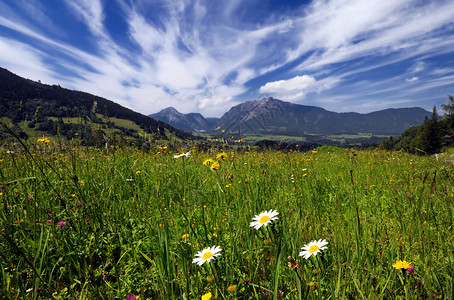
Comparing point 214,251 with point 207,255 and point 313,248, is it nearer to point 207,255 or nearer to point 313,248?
point 207,255

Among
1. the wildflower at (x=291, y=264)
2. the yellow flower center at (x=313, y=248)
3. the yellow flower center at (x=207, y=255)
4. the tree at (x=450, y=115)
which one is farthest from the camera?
the tree at (x=450, y=115)

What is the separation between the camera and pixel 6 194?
2623 millimetres

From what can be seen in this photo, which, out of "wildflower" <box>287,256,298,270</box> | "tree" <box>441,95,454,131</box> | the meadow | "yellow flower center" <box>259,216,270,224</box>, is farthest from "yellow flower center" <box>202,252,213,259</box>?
"tree" <box>441,95,454,131</box>

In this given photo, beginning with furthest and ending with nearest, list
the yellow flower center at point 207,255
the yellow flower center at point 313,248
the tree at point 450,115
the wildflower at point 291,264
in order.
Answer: the tree at point 450,115
the yellow flower center at point 207,255
the yellow flower center at point 313,248
the wildflower at point 291,264

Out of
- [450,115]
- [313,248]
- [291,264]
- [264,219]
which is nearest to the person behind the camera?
[291,264]

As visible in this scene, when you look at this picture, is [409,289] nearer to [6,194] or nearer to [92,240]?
[92,240]

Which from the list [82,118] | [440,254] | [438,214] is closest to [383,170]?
[438,214]

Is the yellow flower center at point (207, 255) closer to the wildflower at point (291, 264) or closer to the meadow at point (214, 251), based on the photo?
the meadow at point (214, 251)

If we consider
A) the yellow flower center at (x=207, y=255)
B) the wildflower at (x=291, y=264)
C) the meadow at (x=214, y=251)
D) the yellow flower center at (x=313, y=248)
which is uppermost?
the wildflower at (x=291, y=264)

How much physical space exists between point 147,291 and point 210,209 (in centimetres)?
124

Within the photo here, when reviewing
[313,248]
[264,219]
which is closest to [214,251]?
[264,219]

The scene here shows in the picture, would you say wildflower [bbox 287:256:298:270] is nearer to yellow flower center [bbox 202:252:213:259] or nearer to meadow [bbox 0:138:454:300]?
meadow [bbox 0:138:454:300]

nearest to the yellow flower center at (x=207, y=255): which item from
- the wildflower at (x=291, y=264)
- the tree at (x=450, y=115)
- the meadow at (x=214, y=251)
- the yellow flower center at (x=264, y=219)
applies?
the meadow at (x=214, y=251)

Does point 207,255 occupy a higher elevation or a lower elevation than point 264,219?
lower
